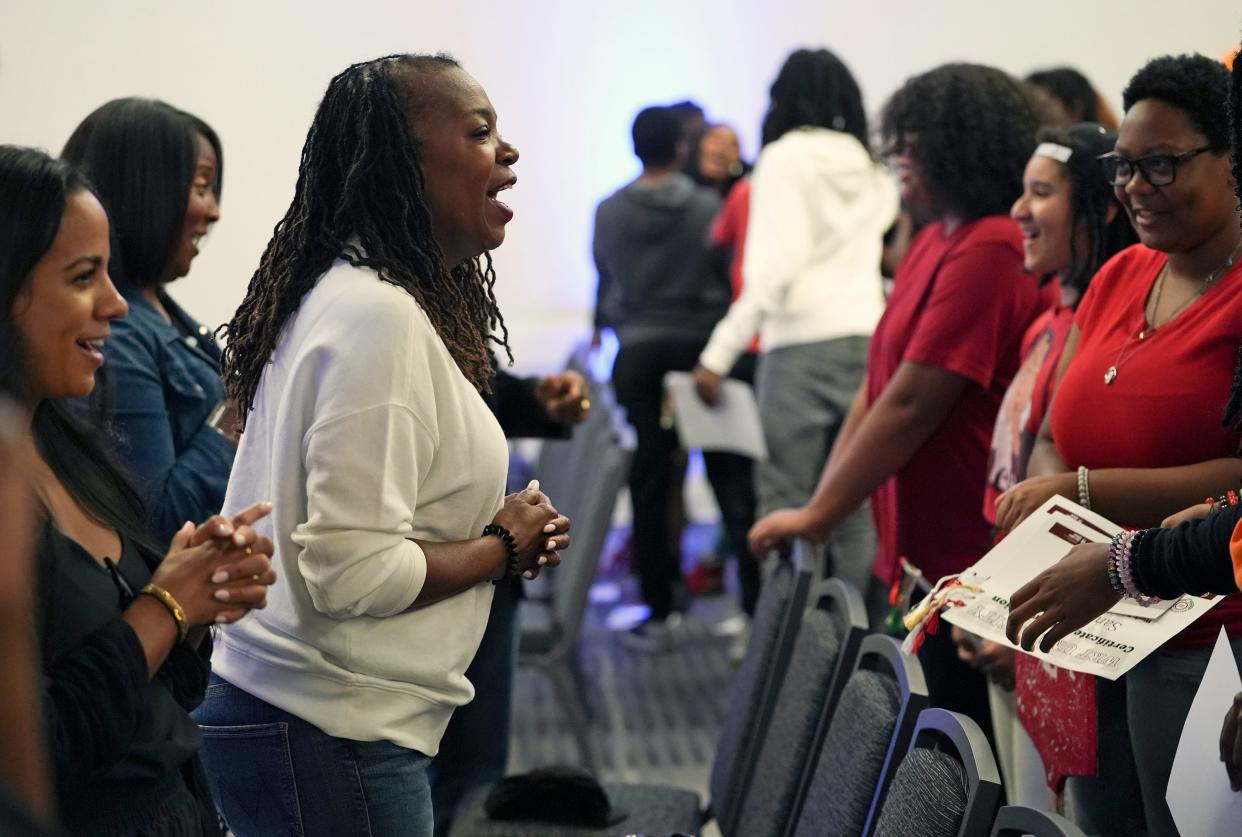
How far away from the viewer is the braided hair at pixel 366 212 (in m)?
1.43

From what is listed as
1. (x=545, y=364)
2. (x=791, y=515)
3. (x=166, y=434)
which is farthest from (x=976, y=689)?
(x=545, y=364)

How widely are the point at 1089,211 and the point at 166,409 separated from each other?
149 centimetres

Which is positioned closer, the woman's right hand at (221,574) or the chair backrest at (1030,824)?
the chair backrest at (1030,824)

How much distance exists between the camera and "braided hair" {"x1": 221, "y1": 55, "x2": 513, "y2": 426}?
1427 millimetres

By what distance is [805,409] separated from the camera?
379cm

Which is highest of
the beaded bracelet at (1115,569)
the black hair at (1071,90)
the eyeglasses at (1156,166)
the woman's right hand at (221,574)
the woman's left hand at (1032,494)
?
the black hair at (1071,90)

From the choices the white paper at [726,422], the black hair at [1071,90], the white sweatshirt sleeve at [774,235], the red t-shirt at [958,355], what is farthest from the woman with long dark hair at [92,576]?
the white paper at [726,422]

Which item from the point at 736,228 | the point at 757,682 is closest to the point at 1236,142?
the point at 757,682

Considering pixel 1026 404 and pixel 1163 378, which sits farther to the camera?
pixel 1026 404

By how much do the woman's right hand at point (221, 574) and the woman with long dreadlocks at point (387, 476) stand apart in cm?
5

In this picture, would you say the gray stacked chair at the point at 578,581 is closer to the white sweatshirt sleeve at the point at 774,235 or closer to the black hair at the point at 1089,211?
the white sweatshirt sleeve at the point at 774,235

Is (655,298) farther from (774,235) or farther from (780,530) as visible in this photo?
(780,530)

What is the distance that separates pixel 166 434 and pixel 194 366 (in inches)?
5.2

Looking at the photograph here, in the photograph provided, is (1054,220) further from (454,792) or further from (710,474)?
(710,474)
